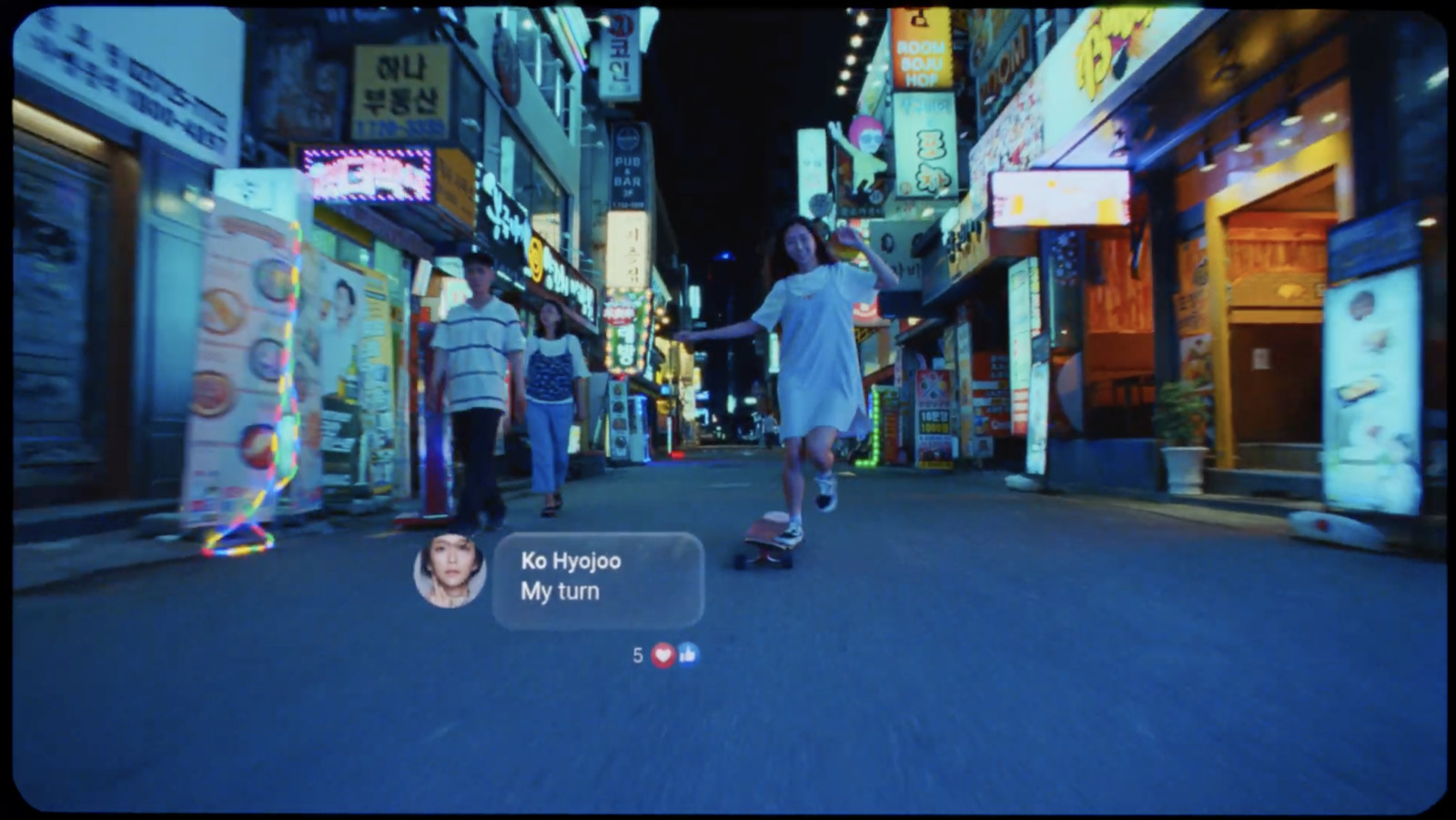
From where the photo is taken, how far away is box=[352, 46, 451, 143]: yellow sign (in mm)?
8688

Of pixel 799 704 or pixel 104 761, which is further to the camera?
pixel 799 704

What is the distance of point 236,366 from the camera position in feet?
16.0

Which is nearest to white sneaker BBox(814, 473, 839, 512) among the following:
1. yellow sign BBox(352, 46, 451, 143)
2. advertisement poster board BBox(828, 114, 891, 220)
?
yellow sign BBox(352, 46, 451, 143)

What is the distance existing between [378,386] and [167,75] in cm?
274

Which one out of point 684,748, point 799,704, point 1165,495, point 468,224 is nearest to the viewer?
point 684,748

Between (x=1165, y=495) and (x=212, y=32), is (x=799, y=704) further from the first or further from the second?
(x=212, y=32)

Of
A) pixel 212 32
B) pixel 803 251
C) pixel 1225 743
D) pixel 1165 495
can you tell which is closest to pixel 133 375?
pixel 212 32

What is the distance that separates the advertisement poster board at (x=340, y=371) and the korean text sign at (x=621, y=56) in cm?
1614

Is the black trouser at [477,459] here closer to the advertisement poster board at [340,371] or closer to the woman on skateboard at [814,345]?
the advertisement poster board at [340,371]

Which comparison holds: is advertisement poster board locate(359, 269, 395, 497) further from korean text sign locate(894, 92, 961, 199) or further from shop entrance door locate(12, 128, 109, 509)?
korean text sign locate(894, 92, 961, 199)

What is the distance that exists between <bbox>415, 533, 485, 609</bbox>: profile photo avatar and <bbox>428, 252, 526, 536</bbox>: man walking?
2.59m

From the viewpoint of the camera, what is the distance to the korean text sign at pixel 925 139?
1681 centimetres

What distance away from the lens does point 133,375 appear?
611 centimetres

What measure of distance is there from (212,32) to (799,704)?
25.2 feet
